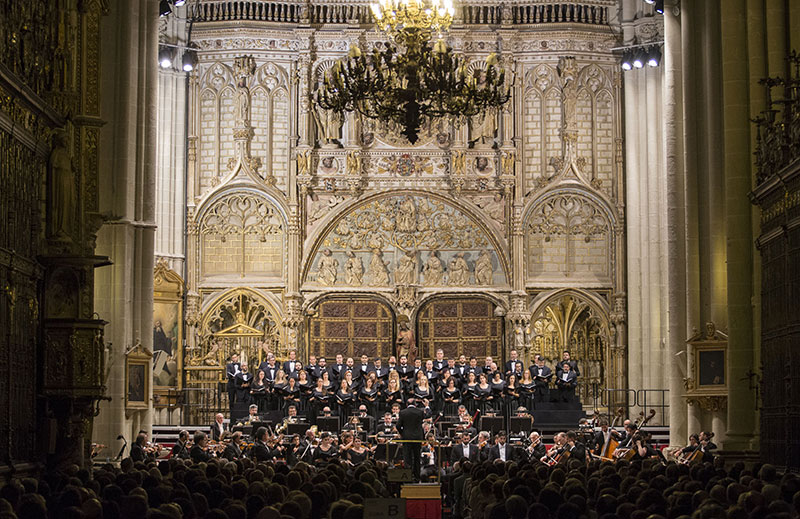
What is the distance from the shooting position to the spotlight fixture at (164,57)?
31536 millimetres

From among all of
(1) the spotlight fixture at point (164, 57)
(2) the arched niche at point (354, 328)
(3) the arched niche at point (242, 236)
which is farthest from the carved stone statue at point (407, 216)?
(1) the spotlight fixture at point (164, 57)

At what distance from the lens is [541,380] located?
92.1ft

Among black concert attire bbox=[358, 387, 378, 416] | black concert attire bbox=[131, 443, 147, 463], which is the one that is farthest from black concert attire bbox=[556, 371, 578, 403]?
black concert attire bbox=[131, 443, 147, 463]

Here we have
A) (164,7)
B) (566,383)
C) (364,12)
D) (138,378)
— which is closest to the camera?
(138,378)

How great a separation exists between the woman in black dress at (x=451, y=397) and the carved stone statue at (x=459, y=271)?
5265mm

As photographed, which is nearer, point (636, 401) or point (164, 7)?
point (164, 7)

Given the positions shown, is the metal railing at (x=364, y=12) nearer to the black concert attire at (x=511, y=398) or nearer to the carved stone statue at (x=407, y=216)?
the carved stone statue at (x=407, y=216)

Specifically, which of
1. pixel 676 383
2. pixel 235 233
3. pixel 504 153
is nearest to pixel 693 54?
pixel 676 383

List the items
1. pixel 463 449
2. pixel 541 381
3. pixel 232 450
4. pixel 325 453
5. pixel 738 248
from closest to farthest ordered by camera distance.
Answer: pixel 738 248 < pixel 232 450 < pixel 325 453 < pixel 463 449 < pixel 541 381

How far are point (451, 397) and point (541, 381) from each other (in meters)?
2.14

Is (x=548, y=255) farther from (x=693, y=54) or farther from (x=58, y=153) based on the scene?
(x=58, y=153)

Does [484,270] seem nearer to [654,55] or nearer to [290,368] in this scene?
[290,368]

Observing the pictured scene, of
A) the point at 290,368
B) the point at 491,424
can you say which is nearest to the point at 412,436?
the point at 491,424

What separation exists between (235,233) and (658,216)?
11194mm
